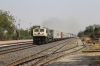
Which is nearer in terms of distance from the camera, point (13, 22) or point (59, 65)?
point (59, 65)

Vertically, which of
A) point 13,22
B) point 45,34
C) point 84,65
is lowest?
point 84,65

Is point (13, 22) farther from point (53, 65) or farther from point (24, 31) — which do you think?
point (53, 65)

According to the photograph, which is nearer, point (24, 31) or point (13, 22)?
point (13, 22)

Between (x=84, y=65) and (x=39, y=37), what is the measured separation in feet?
72.6

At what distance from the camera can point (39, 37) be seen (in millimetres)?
32062

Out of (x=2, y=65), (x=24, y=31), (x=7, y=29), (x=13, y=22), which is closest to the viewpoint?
(x=2, y=65)

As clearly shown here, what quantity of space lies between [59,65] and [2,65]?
3.30 meters

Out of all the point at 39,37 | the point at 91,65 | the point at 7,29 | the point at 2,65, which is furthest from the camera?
the point at 7,29

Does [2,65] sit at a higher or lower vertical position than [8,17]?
lower

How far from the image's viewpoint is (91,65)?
397 inches

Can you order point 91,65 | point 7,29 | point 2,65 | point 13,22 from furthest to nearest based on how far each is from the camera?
point 13,22 < point 7,29 < point 2,65 < point 91,65

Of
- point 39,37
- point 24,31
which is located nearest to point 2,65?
point 39,37

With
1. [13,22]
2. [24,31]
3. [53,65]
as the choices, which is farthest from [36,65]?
[24,31]

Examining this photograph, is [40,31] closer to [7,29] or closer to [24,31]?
[7,29]
